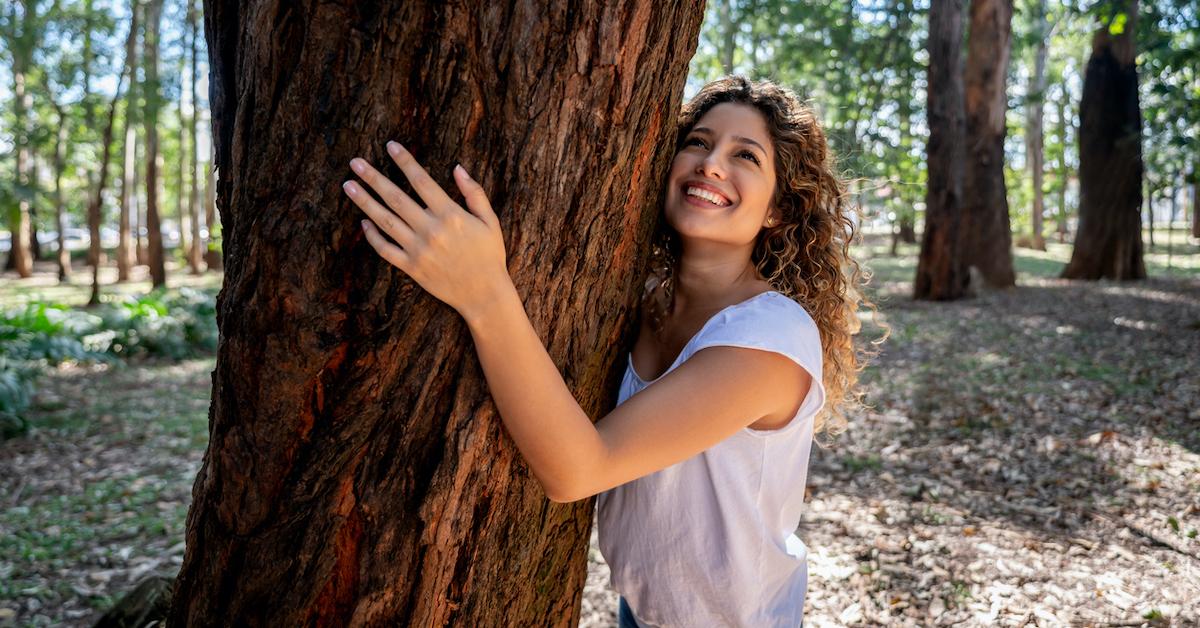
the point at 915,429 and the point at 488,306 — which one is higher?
the point at 488,306

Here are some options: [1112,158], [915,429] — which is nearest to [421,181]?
[915,429]

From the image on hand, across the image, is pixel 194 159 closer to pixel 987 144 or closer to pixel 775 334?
pixel 987 144

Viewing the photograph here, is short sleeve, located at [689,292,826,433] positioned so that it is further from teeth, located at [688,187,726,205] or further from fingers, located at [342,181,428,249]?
fingers, located at [342,181,428,249]

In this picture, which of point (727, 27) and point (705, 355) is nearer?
point (705, 355)

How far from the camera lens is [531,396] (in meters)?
1.37

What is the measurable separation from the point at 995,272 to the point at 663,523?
40.3 feet

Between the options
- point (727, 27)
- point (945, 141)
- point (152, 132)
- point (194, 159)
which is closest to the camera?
point (945, 141)

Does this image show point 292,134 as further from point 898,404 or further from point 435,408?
point 898,404

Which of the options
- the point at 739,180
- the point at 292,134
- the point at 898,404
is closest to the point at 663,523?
the point at 739,180

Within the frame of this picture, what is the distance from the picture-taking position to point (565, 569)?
5.69 feet

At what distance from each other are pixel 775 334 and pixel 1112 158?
13081 mm

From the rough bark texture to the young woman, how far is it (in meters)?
11.4

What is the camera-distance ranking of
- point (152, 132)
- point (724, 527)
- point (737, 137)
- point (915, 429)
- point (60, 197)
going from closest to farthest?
point (724, 527)
point (737, 137)
point (915, 429)
point (152, 132)
point (60, 197)

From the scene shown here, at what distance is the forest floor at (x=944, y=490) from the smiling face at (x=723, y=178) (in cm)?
209
